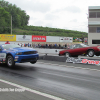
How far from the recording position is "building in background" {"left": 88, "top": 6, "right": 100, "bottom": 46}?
1259 inches

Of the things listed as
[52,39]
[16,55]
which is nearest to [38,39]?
[52,39]

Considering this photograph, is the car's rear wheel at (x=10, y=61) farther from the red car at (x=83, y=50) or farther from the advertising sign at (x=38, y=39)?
the advertising sign at (x=38, y=39)

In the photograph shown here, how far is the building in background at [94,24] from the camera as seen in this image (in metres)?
32.0

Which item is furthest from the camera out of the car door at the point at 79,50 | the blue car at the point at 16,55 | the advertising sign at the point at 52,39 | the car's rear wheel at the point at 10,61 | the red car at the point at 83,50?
the advertising sign at the point at 52,39

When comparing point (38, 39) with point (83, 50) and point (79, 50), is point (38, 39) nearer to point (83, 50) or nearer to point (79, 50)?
point (79, 50)

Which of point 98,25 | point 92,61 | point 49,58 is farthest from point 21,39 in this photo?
point 92,61

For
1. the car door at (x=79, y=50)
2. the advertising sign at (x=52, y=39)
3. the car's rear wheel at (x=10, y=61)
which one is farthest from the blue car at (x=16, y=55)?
the advertising sign at (x=52, y=39)

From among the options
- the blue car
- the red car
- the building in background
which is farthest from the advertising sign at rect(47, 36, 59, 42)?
the blue car

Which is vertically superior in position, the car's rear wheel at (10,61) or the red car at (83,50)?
the red car at (83,50)

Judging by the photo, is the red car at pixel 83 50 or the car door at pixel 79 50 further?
the car door at pixel 79 50

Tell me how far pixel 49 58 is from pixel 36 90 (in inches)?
370

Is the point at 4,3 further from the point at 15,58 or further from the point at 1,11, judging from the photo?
the point at 15,58

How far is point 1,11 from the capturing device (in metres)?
71.9

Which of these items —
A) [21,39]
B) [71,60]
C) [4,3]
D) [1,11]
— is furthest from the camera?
[4,3]
